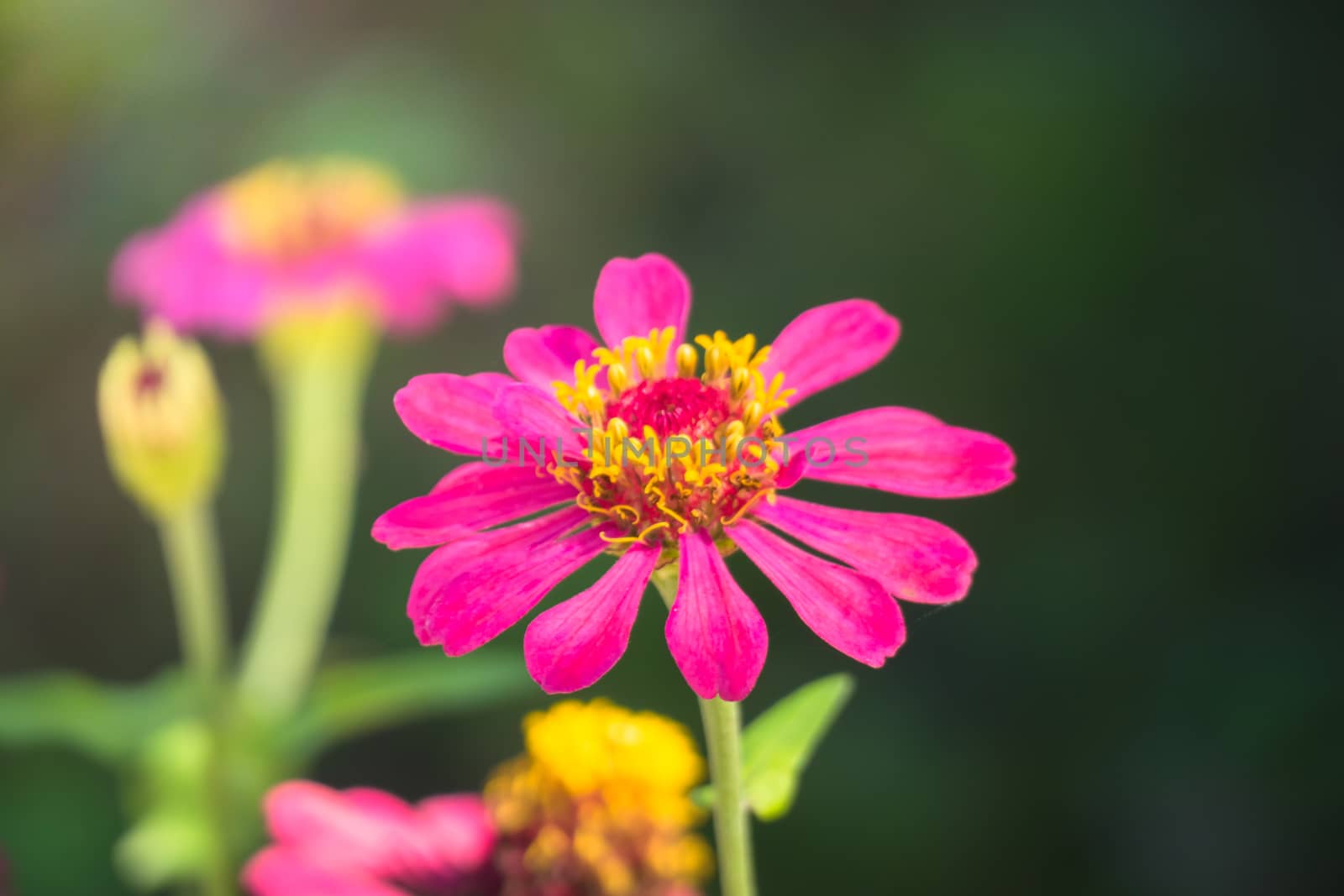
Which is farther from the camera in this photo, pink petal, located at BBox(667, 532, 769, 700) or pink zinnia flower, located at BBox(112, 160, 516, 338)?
pink zinnia flower, located at BBox(112, 160, 516, 338)

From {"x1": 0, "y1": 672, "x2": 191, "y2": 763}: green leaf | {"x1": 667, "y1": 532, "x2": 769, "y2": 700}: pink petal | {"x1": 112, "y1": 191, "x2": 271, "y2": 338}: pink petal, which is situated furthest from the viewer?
{"x1": 112, "y1": 191, "x2": 271, "y2": 338}: pink petal

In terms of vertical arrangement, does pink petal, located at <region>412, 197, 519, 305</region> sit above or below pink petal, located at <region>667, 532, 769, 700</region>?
above

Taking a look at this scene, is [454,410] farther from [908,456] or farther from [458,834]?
[458,834]

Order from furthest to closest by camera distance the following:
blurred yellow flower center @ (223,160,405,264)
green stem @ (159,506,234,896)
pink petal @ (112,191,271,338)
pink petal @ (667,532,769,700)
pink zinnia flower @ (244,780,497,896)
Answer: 1. blurred yellow flower center @ (223,160,405,264)
2. pink petal @ (112,191,271,338)
3. green stem @ (159,506,234,896)
4. pink zinnia flower @ (244,780,497,896)
5. pink petal @ (667,532,769,700)

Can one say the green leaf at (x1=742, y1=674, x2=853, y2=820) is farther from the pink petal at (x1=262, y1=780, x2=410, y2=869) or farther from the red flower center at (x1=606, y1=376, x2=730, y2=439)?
the pink petal at (x1=262, y1=780, x2=410, y2=869)

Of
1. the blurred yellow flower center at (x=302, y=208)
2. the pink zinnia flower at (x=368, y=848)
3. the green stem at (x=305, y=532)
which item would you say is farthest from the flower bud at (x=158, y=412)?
the blurred yellow flower center at (x=302, y=208)

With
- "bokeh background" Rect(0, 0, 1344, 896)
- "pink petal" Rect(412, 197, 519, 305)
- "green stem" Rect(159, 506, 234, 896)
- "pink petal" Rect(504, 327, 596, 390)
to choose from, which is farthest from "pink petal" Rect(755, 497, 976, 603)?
"pink petal" Rect(412, 197, 519, 305)
